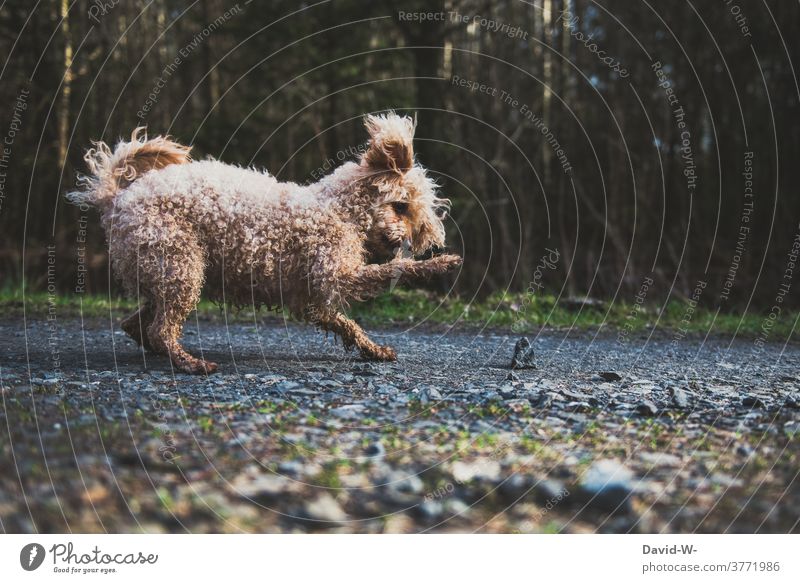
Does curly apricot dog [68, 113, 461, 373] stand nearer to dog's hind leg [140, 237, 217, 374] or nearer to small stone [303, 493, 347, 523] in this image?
dog's hind leg [140, 237, 217, 374]

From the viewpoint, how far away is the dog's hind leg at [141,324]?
6.01 m

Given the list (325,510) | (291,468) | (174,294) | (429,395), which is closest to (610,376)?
(429,395)

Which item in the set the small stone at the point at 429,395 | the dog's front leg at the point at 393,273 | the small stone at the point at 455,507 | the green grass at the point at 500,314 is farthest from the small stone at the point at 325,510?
the green grass at the point at 500,314

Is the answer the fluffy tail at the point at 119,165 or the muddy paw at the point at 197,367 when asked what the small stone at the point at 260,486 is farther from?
the fluffy tail at the point at 119,165

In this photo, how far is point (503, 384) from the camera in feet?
17.0

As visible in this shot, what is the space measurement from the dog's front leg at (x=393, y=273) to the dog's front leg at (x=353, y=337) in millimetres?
398

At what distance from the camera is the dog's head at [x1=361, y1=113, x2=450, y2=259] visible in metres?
A: 5.71

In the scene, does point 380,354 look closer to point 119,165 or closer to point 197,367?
point 197,367

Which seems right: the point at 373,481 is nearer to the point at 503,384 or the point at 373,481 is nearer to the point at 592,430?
the point at 592,430

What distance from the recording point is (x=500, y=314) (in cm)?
941

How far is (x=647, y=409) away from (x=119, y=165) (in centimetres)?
416
